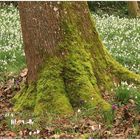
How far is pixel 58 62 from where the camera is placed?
707 cm

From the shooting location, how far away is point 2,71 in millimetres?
10109

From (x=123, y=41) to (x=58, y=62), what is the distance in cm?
627

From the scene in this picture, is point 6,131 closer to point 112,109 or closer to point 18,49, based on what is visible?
point 112,109

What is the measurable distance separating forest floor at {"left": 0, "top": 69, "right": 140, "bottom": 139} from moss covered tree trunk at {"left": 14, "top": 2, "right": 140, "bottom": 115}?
279 mm

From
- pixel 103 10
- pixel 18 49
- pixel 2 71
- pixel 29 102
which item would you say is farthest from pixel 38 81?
pixel 103 10

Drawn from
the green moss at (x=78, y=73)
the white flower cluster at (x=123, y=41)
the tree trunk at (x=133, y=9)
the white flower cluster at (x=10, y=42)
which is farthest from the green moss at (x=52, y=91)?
the tree trunk at (x=133, y=9)

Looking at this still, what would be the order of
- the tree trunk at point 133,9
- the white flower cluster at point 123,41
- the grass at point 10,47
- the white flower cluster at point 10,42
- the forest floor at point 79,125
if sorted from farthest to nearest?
1. the tree trunk at point 133,9
2. the white flower cluster at point 10,42
3. the white flower cluster at point 123,41
4. the grass at point 10,47
5. the forest floor at point 79,125

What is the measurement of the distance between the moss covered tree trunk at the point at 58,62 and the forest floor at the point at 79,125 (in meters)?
0.28

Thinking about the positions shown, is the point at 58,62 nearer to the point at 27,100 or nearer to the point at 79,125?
the point at 27,100

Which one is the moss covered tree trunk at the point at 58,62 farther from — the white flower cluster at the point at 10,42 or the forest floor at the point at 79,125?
the white flower cluster at the point at 10,42

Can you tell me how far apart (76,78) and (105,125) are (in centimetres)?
125

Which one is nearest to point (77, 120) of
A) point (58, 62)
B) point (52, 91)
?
point (52, 91)

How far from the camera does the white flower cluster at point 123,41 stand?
10.6 metres

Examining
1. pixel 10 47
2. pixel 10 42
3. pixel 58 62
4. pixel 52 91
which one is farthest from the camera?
pixel 10 42
